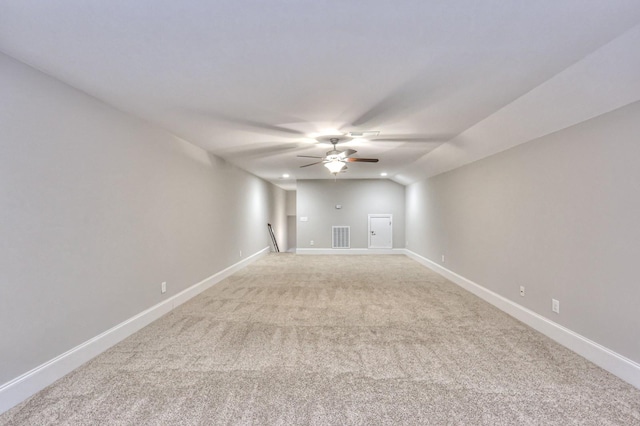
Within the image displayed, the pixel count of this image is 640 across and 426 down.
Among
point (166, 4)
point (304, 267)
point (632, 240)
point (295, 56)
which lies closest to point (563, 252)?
point (632, 240)

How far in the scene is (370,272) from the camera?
6.55 metres

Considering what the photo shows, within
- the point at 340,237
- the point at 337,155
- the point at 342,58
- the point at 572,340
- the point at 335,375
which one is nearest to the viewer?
the point at 342,58

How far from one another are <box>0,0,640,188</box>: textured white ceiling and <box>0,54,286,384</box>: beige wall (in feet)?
0.91

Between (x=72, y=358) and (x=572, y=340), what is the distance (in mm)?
4565

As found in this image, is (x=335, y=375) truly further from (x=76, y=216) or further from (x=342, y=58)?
(x=76, y=216)

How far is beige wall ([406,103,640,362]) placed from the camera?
2.33 metres

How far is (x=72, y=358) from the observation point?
2482 millimetres

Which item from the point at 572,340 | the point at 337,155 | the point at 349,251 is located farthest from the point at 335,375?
the point at 349,251

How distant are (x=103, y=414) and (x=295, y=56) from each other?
2.76 metres

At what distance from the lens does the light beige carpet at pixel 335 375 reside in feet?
6.38

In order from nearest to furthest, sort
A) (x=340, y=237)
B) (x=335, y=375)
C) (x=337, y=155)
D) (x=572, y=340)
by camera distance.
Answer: (x=335, y=375)
(x=572, y=340)
(x=337, y=155)
(x=340, y=237)

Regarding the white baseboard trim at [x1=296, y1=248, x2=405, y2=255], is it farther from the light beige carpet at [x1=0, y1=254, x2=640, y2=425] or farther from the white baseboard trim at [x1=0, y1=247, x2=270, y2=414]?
the white baseboard trim at [x1=0, y1=247, x2=270, y2=414]

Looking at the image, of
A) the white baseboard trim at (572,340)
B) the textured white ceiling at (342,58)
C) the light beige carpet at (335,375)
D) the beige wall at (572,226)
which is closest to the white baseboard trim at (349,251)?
the beige wall at (572,226)

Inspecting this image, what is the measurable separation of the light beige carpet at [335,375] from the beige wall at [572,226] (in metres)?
0.44
